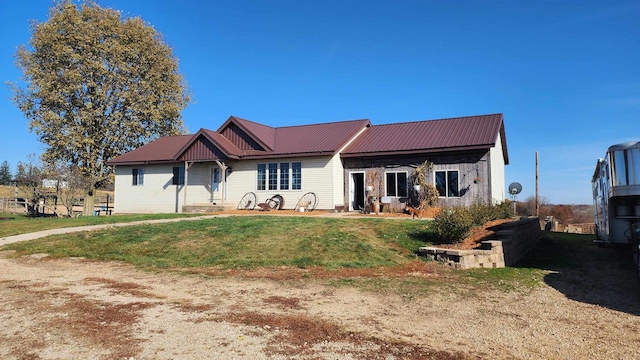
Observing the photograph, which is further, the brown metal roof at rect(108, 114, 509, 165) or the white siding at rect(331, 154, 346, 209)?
the white siding at rect(331, 154, 346, 209)

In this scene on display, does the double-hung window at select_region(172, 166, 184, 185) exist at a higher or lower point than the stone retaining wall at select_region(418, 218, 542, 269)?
higher

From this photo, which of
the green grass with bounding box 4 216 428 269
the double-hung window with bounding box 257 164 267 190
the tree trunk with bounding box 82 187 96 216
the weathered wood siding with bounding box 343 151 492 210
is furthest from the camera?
the tree trunk with bounding box 82 187 96 216

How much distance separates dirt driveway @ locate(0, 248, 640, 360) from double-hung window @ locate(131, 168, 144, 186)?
20010 millimetres

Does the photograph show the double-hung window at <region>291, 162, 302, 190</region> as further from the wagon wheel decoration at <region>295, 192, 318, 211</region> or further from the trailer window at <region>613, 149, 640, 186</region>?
the trailer window at <region>613, 149, 640, 186</region>

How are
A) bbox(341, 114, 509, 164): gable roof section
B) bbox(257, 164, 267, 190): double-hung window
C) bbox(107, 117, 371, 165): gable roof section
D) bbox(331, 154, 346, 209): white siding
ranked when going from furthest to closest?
1. bbox(257, 164, 267, 190): double-hung window
2. bbox(107, 117, 371, 165): gable roof section
3. bbox(331, 154, 346, 209): white siding
4. bbox(341, 114, 509, 164): gable roof section

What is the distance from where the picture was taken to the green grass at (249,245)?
33.2 feet

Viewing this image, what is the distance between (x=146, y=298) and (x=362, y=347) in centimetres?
390

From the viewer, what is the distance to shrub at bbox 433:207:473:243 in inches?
444

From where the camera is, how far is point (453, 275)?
29.8ft

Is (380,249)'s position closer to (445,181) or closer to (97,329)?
(97,329)

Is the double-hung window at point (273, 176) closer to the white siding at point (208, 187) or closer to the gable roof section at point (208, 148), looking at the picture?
the white siding at point (208, 187)

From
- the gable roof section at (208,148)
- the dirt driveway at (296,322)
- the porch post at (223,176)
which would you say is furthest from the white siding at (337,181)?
the dirt driveway at (296,322)

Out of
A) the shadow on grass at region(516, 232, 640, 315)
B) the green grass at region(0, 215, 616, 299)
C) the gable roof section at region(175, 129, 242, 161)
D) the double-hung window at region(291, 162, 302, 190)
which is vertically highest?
the gable roof section at region(175, 129, 242, 161)

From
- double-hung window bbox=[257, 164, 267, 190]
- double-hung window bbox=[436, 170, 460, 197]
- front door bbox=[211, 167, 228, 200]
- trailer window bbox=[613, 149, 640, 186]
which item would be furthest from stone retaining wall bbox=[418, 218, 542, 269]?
front door bbox=[211, 167, 228, 200]
